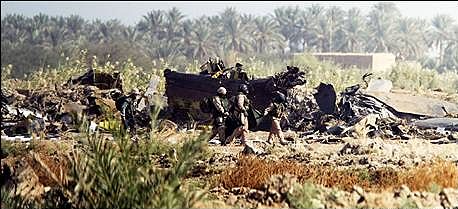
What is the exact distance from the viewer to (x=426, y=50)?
38906 millimetres

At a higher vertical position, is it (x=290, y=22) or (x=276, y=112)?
(x=290, y=22)

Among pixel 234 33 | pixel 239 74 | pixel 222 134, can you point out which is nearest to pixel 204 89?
pixel 239 74

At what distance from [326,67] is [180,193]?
21.1 metres

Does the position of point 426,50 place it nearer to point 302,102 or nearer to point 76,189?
point 302,102

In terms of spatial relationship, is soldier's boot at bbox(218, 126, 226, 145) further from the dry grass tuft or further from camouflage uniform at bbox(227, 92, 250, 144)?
the dry grass tuft

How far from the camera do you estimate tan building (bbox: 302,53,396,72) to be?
30.1 m

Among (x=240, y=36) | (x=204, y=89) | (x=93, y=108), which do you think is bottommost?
(x=93, y=108)

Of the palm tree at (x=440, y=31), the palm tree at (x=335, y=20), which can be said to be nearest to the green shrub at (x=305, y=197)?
the palm tree at (x=335, y=20)

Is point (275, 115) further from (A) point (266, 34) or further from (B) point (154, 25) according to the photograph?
(A) point (266, 34)

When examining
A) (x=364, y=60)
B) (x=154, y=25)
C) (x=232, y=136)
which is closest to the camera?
(x=232, y=136)

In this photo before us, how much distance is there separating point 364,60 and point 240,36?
652cm

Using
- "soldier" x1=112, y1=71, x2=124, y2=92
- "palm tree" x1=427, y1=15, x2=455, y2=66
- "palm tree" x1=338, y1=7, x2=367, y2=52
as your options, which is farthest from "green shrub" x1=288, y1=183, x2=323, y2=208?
"palm tree" x1=427, y1=15, x2=455, y2=66

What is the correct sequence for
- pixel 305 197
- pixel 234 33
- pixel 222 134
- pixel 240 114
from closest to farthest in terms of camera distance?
pixel 305 197
pixel 240 114
pixel 222 134
pixel 234 33

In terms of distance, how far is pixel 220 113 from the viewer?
1460 centimetres
